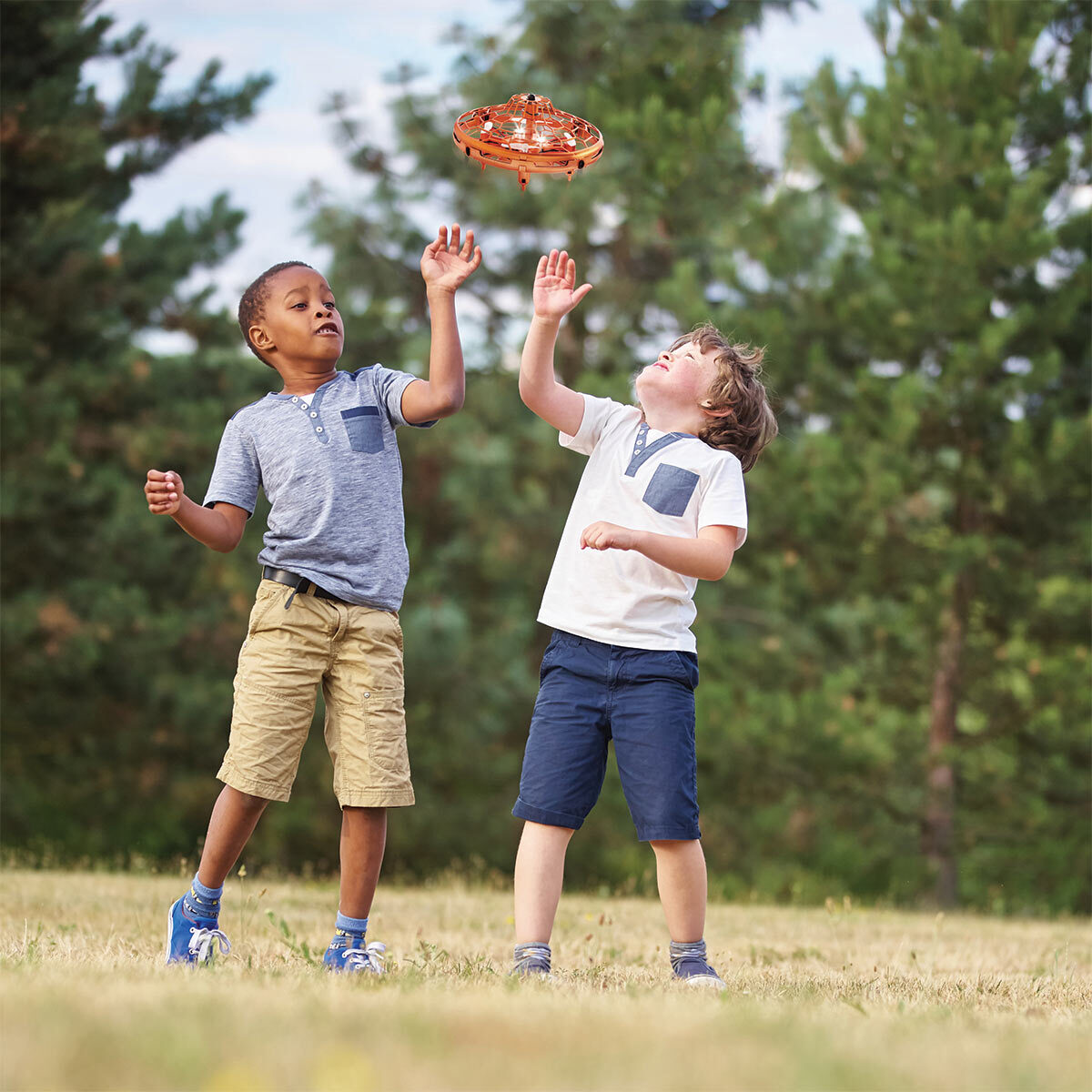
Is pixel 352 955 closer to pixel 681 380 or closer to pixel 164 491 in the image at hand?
pixel 164 491

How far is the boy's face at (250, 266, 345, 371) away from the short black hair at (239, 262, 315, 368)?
14 millimetres

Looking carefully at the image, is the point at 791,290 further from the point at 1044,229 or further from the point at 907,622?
the point at 907,622

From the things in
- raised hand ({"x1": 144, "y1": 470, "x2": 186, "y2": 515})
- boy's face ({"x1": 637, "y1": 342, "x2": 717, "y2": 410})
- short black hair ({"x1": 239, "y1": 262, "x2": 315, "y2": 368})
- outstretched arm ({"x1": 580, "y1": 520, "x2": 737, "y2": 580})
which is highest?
short black hair ({"x1": 239, "y1": 262, "x2": 315, "y2": 368})

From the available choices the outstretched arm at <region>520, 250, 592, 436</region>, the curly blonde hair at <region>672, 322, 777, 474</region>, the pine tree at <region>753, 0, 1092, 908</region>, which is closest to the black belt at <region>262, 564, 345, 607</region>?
the outstretched arm at <region>520, 250, 592, 436</region>

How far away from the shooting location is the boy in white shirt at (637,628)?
3379mm

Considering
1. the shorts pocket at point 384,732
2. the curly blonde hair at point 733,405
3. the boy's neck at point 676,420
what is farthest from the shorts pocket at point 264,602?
the curly blonde hair at point 733,405

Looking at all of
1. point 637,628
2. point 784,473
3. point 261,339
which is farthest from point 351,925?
point 784,473

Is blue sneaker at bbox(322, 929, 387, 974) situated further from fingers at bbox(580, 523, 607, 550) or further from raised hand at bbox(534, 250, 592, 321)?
raised hand at bbox(534, 250, 592, 321)

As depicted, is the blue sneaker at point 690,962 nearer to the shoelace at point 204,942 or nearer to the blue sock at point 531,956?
the blue sock at point 531,956

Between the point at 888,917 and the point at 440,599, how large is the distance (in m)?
7.36

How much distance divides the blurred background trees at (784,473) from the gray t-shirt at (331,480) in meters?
6.31

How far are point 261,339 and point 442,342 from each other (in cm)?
58

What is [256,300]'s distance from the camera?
12.1 ft

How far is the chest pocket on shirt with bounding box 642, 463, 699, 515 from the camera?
3.51 m
